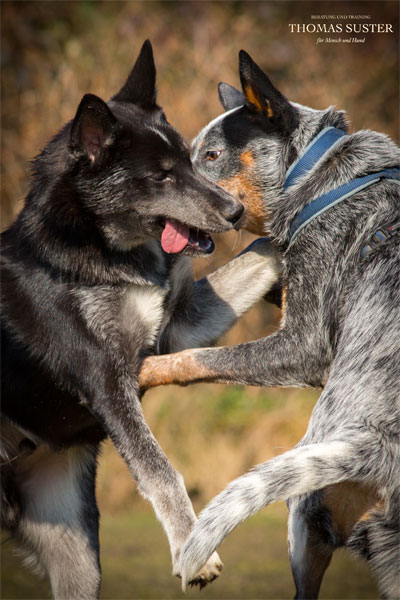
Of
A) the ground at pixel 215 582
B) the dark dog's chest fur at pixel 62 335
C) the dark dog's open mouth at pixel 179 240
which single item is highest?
the dark dog's open mouth at pixel 179 240

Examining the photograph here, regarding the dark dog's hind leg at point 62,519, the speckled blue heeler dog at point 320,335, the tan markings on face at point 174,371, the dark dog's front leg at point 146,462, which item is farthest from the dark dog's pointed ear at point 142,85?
the dark dog's hind leg at point 62,519

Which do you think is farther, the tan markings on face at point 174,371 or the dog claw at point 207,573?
the tan markings on face at point 174,371

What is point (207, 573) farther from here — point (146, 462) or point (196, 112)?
point (196, 112)

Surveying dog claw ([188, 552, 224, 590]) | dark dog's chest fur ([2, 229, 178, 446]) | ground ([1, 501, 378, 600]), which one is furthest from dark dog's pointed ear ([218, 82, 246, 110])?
ground ([1, 501, 378, 600])

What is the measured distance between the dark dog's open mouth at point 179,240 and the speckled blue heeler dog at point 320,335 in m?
0.35

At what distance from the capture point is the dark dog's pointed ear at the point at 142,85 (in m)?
4.14

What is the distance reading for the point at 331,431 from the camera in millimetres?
3371

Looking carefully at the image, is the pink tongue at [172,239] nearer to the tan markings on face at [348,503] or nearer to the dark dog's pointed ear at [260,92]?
the dark dog's pointed ear at [260,92]

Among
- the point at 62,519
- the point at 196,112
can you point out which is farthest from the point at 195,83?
the point at 62,519

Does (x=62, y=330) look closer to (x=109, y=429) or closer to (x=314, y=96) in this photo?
(x=109, y=429)

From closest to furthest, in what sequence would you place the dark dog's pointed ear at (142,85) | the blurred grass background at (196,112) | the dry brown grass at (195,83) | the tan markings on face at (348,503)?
the tan markings on face at (348,503) → the dark dog's pointed ear at (142,85) → the blurred grass background at (196,112) → the dry brown grass at (195,83)

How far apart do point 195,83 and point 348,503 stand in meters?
6.70

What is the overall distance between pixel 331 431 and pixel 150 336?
1079 mm

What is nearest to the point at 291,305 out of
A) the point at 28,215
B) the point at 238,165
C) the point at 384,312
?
the point at 384,312
